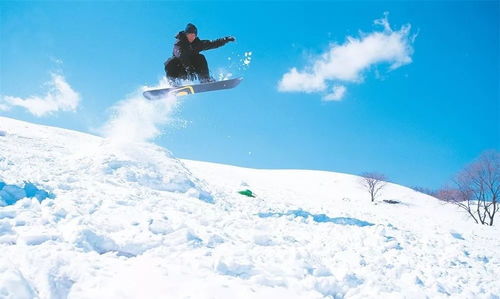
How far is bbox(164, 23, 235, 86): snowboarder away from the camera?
10.1m

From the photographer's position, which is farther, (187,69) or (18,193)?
Answer: (187,69)

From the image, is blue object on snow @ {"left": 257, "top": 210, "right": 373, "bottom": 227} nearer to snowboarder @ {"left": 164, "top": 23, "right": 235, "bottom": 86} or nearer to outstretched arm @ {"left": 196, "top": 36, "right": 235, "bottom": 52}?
snowboarder @ {"left": 164, "top": 23, "right": 235, "bottom": 86}

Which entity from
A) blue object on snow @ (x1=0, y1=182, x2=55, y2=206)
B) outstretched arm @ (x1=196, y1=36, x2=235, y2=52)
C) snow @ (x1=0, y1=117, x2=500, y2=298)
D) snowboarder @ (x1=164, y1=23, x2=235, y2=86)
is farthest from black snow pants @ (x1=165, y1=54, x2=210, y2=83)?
blue object on snow @ (x1=0, y1=182, x2=55, y2=206)

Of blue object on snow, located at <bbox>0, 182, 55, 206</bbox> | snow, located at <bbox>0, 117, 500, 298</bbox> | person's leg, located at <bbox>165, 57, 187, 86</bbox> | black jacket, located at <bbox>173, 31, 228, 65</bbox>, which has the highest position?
black jacket, located at <bbox>173, 31, 228, 65</bbox>

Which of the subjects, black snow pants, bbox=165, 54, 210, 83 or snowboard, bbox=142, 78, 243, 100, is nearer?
black snow pants, bbox=165, 54, 210, 83

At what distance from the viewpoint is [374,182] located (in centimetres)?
4150

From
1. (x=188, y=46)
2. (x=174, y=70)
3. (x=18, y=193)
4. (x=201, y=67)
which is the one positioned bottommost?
(x=18, y=193)

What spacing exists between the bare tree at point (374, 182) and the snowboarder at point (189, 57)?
115 ft

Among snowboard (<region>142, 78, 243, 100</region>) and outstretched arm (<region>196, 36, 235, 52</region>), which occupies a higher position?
outstretched arm (<region>196, 36, 235, 52</region>)

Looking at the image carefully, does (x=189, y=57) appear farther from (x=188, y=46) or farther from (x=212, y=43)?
(x=212, y=43)

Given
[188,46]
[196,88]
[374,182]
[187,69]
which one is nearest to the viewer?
[188,46]

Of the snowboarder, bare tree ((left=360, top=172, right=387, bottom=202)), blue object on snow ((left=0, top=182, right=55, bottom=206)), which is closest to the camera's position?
blue object on snow ((left=0, top=182, right=55, bottom=206))

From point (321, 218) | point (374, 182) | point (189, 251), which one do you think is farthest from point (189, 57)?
point (374, 182)

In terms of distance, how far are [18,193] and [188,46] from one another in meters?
6.02
